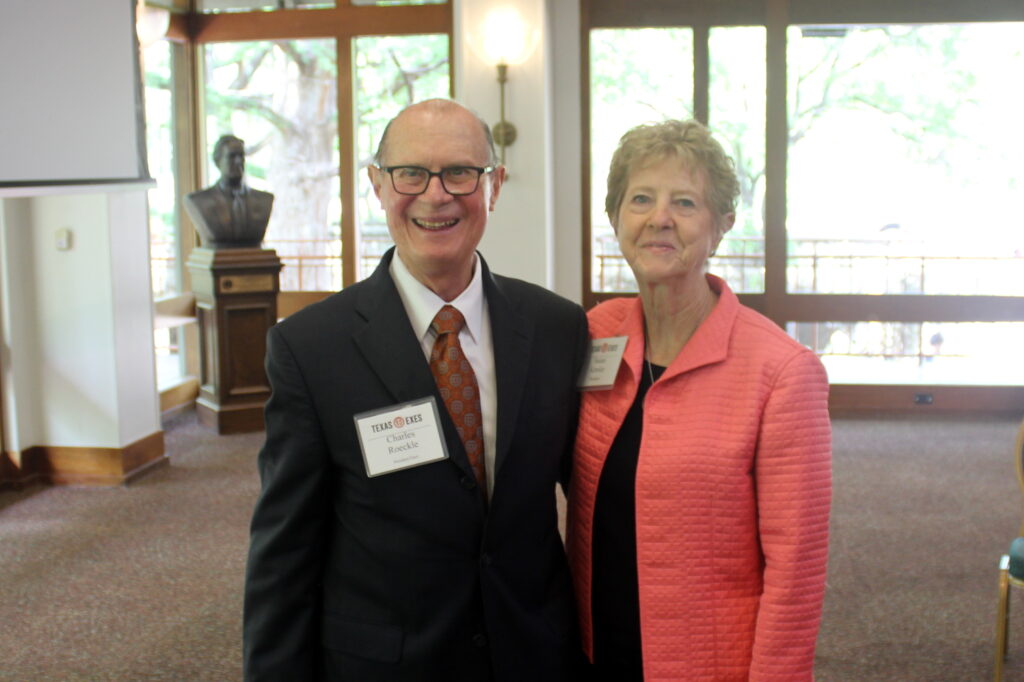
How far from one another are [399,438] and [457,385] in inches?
6.1

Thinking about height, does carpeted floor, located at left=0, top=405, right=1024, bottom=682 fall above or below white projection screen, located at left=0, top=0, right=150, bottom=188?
below

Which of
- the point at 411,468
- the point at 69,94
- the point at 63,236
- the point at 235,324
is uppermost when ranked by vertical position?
the point at 69,94

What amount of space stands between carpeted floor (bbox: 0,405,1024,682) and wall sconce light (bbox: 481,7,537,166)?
288 cm

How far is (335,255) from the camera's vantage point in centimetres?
810

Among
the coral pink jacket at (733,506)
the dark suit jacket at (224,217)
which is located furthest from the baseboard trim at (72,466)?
the coral pink jacket at (733,506)

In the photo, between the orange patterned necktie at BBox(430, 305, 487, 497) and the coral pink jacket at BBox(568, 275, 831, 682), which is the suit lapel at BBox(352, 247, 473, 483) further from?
the coral pink jacket at BBox(568, 275, 831, 682)

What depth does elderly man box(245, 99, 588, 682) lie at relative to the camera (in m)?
1.72

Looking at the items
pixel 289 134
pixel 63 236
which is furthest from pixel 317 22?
pixel 63 236

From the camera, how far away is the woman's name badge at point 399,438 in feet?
5.54

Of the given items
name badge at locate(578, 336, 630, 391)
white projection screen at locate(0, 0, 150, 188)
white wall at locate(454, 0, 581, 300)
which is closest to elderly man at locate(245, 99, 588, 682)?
name badge at locate(578, 336, 630, 391)

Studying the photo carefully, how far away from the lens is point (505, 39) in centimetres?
682

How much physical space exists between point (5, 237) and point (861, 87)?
571 centimetres

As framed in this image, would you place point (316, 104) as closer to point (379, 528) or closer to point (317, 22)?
point (317, 22)

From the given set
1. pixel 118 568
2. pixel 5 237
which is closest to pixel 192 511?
pixel 118 568
